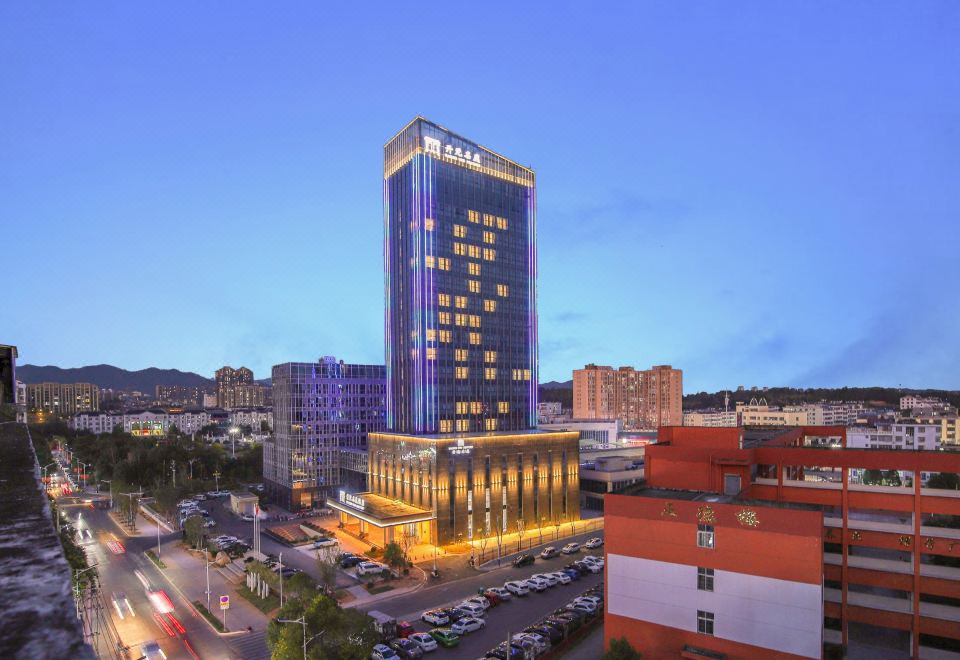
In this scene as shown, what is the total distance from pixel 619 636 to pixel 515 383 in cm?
4540

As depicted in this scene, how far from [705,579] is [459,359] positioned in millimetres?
44762

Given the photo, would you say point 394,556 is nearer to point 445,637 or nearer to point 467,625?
point 467,625

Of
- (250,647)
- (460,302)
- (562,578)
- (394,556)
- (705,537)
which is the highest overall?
(460,302)

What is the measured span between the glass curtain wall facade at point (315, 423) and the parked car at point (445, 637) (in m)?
47.7

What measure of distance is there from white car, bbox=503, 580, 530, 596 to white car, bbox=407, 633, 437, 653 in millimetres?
11579

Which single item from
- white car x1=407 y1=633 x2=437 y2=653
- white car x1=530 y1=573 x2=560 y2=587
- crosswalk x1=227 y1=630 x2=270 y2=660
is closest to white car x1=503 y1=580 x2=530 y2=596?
white car x1=530 y1=573 x2=560 y2=587

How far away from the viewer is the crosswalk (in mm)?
37625

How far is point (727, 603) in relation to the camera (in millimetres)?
31734

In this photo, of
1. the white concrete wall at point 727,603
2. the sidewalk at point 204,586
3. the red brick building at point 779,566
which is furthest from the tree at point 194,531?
the white concrete wall at point 727,603

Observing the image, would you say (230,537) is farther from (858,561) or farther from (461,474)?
(858,561)

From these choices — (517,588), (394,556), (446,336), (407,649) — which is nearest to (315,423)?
(446,336)

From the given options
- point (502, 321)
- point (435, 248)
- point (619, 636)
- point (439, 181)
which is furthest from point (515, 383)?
point (619, 636)

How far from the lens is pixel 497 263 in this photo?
77750mm

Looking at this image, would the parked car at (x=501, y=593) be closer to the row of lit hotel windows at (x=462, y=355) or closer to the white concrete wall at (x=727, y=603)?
the white concrete wall at (x=727, y=603)
